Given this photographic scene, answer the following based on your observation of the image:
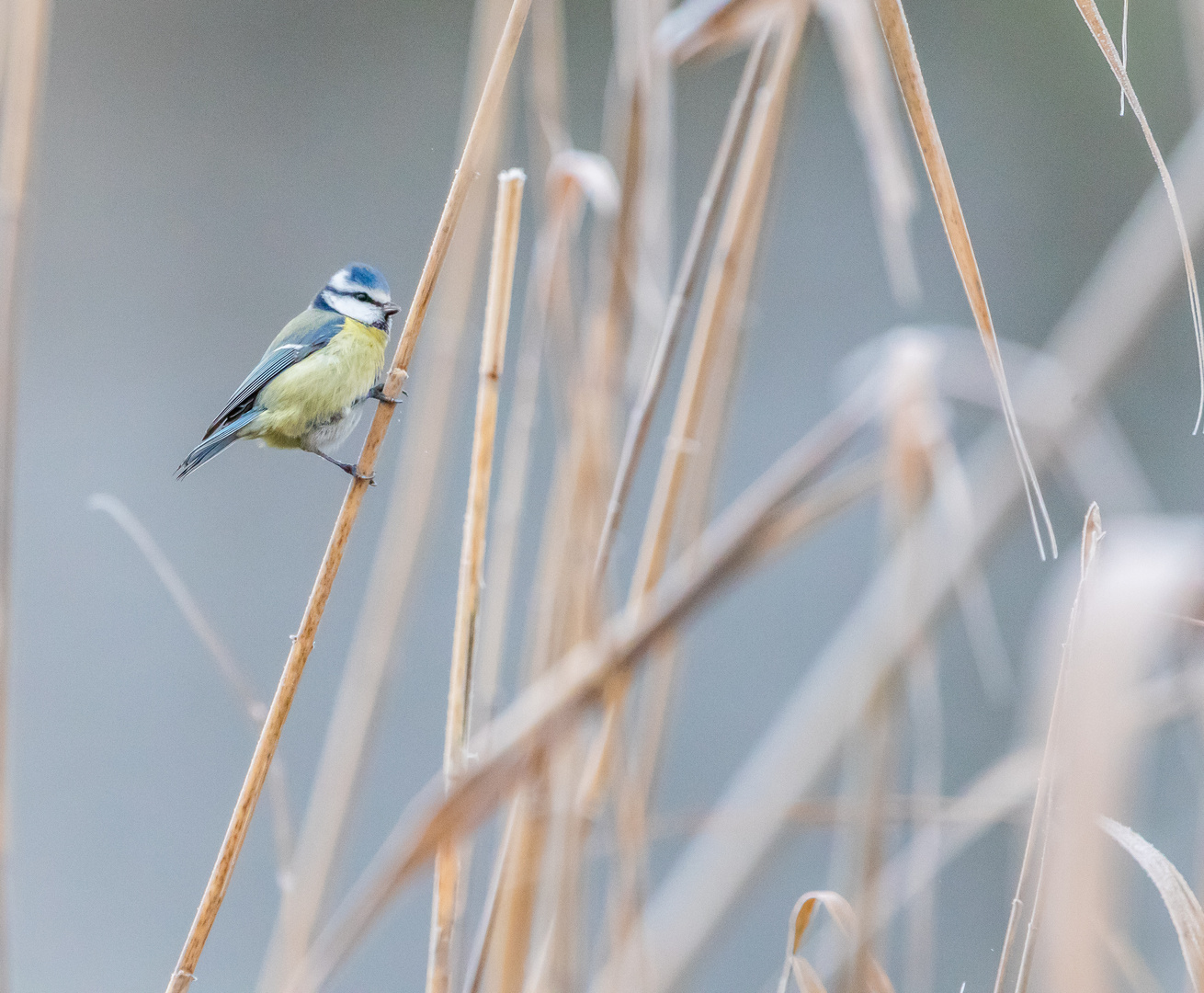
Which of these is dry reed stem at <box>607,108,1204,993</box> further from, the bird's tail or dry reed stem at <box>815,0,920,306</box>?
the bird's tail

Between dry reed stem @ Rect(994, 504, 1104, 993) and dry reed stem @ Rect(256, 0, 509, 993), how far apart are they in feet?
1.11

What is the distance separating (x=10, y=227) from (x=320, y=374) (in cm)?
21

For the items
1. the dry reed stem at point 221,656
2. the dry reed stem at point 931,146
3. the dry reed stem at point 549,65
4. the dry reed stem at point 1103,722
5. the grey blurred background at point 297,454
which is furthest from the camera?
the grey blurred background at point 297,454

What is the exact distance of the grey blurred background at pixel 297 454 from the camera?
0.94 meters

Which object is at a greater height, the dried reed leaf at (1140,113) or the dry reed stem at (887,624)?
the dried reed leaf at (1140,113)

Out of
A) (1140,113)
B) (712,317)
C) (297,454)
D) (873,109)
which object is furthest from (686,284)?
(297,454)

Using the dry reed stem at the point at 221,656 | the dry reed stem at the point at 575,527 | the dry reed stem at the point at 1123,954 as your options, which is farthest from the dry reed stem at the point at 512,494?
the dry reed stem at the point at 1123,954

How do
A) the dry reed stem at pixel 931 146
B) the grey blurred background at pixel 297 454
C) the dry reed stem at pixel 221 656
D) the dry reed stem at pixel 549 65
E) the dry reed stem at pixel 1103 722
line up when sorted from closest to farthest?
the dry reed stem at pixel 1103 722 < the dry reed stem at pixel 931 146 < the dry reed stem at pixel 221 656 < the dry reed stem at pixel 549 65 < the grey blurred background at pixel 297 454

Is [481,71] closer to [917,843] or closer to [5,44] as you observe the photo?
[5,44]

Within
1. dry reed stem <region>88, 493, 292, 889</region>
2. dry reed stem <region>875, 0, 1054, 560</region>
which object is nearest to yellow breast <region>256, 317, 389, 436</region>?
dry reed stem <region>88, 493, 292, 889</region>

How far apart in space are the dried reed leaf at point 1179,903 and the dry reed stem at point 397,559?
380 millimetres

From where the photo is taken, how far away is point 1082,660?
0.24 m

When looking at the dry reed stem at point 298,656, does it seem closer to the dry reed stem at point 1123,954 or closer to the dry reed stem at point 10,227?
the dry reed stem at point 10,227

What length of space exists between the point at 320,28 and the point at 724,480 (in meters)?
0.76
